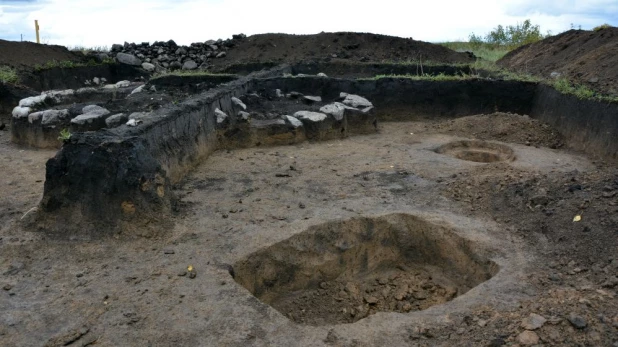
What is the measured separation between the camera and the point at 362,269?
4.65 meters

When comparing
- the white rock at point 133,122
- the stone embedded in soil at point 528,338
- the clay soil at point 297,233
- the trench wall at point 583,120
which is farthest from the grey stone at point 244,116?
the stone embedded in soil at point 528,338

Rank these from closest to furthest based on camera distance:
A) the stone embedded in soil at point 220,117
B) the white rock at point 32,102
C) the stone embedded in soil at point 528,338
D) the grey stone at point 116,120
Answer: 1. the stone embedded in soil at point 528,338
2. the grey stone at point 116,120
3. the stone embedded in soil at point 220,117
4. the white rock at point 32,102

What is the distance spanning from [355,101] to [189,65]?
708 cm

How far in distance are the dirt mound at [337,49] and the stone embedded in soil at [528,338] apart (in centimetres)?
1171

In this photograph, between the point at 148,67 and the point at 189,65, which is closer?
the point at 148,67

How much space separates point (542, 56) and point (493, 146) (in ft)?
19.5

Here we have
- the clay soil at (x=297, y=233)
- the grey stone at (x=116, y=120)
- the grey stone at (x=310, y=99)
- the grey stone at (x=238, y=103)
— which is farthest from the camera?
the grey stone at (x=310, y=99)

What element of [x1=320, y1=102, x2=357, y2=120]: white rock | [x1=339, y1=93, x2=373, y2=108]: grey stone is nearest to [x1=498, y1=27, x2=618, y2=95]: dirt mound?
[x1=339, y1=93, x2=373, y2=108]: grey stone

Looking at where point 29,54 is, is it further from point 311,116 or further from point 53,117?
point 311,116

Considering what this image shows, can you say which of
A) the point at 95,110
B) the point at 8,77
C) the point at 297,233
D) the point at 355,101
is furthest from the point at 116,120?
the point at 8,77

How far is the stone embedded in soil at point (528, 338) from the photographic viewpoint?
2.75 m

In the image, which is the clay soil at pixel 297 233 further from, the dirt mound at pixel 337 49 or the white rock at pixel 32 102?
the dirt mound at pixel 337 49

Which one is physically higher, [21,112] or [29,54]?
[29,54]

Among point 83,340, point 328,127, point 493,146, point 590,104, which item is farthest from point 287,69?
point 83,340
